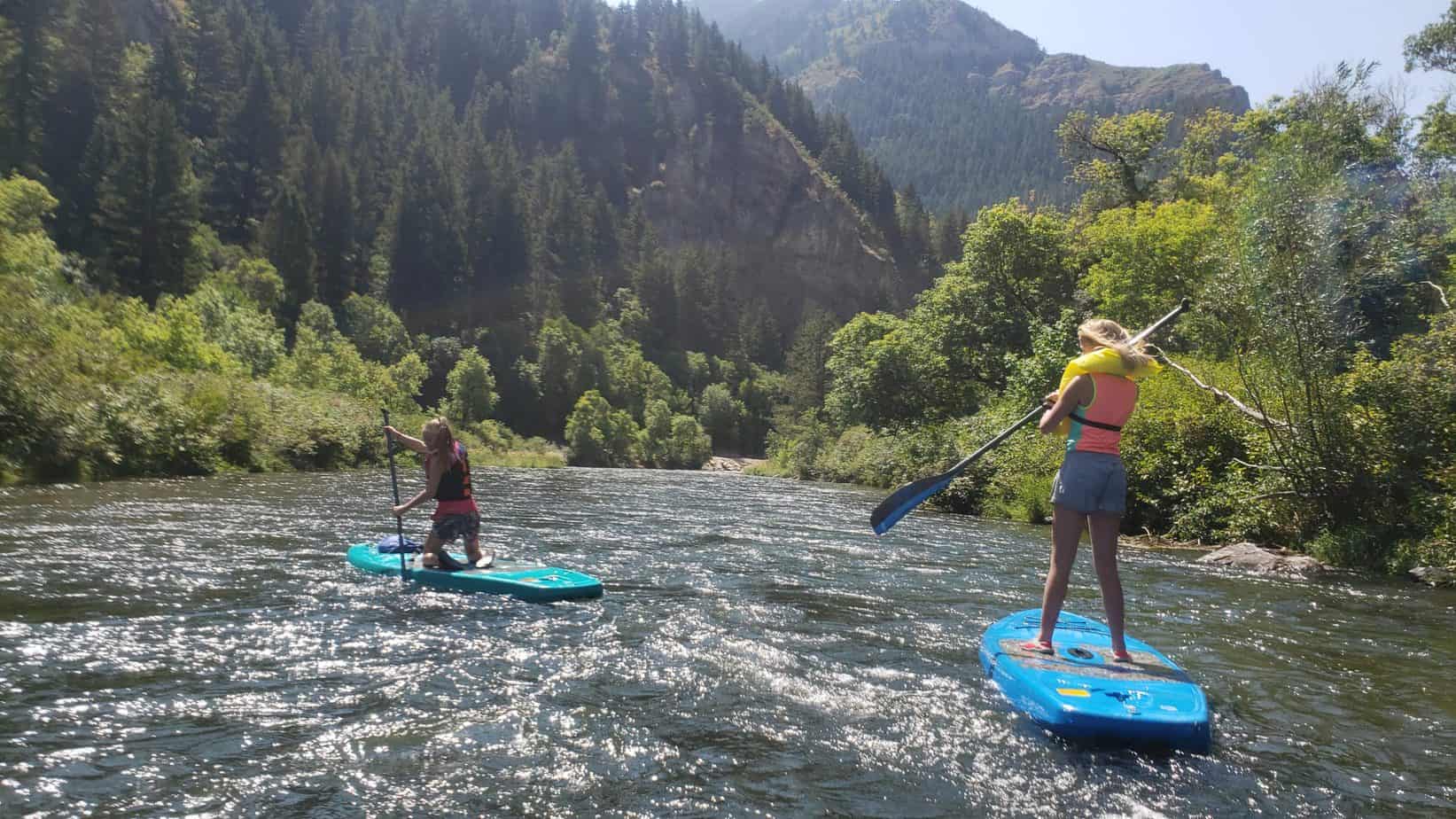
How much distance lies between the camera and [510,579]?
30.0 feet

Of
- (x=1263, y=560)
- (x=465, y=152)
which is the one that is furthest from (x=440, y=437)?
(x=465, y=152)

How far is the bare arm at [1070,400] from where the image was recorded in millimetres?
6141

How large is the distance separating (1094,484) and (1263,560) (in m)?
8.94

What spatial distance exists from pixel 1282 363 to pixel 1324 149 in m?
21.3

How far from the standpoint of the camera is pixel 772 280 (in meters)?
127

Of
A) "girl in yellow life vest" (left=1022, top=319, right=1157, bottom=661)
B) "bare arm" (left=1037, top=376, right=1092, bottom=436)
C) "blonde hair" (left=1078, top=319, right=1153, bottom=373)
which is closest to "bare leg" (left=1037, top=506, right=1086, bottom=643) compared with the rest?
A: "girl in yellow life vest" (left=1022, top=319, right=1157, bottom=661)

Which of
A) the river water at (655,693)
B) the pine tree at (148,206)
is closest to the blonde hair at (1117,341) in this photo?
the river water at (655,693)

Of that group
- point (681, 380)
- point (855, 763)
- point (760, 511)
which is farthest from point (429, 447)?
point (681, 380)

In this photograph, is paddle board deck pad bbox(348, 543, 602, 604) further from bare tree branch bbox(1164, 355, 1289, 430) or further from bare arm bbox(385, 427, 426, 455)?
bare tree branch bbox(1164, 355, 1289, 430)

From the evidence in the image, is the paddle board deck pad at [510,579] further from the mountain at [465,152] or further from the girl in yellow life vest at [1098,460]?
the mountain at [465,152]

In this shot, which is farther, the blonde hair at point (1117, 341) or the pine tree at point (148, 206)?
the pine tree at point (148, 206)

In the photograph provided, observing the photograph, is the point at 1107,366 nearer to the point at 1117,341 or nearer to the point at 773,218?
the point at 1117,341

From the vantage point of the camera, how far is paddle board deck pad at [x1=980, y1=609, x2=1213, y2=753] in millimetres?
5066

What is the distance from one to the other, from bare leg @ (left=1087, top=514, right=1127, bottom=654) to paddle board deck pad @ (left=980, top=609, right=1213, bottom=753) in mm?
271
